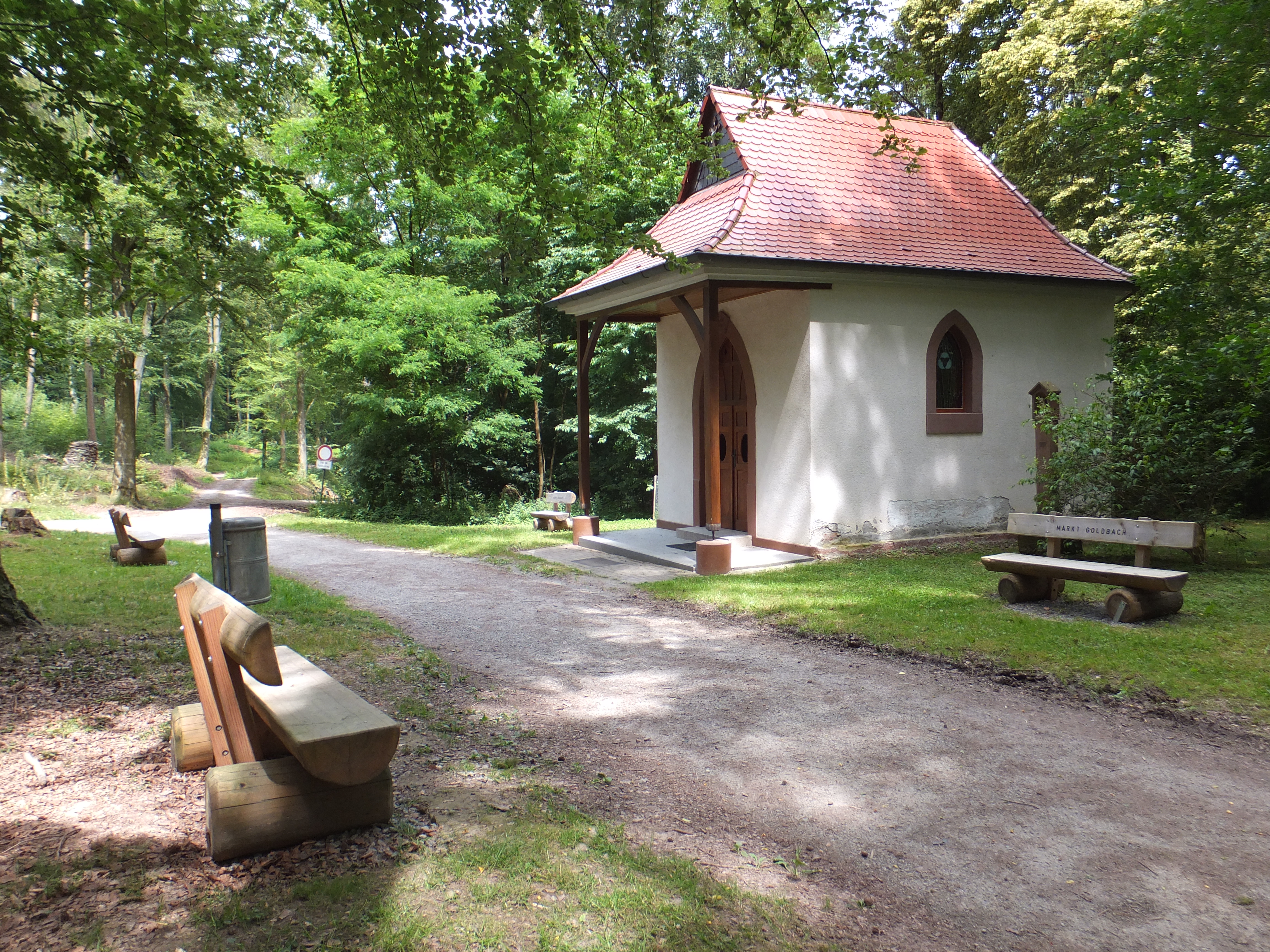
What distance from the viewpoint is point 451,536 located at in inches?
614

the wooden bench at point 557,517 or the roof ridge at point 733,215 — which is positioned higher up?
the roof ridge at point 733,215

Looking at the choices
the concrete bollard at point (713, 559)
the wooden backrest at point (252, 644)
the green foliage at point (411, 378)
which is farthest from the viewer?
the green foliage at point (411, 378)

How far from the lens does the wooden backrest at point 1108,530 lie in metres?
7.82

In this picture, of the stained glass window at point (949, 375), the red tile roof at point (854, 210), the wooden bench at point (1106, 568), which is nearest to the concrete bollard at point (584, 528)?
the red tile roof at point (854, 210)

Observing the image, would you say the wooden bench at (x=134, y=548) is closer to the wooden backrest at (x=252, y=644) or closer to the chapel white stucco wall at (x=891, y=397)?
the chapel white stucco wall at (x=891, y=397)

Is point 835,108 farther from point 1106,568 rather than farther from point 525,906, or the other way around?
point 525,906

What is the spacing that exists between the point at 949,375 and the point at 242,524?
9721 millimetres

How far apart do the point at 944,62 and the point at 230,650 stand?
73.7ft

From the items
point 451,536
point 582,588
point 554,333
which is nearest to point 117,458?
point 554,333

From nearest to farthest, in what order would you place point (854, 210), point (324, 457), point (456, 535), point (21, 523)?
1. point (854, 210)
2. point (21, 523)
3. point (456, 535)
4. point (324, 457)

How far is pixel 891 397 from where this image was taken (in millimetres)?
11719

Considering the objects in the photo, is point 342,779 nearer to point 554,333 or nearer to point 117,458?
point 554,333

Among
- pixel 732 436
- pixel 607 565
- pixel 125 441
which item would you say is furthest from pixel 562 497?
pixel 125 441

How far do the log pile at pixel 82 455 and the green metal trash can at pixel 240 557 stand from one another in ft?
84.7
